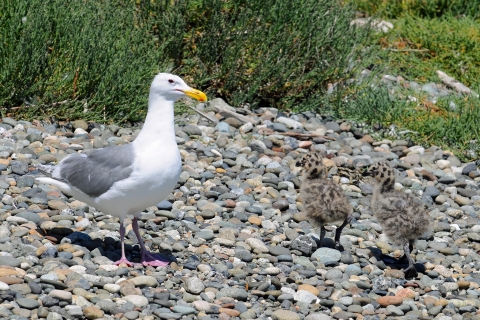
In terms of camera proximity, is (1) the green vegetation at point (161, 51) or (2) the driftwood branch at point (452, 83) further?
(2) the driftwood branch at point (452, 83)

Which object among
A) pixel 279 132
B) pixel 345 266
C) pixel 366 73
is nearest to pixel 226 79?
pixel 279 132

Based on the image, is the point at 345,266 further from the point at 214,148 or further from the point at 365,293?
the point at 214,148

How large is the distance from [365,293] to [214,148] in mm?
3012

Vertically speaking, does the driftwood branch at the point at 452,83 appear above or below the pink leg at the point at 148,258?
below

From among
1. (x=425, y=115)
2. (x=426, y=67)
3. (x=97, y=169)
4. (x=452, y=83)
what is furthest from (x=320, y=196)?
(x=426, y=67)

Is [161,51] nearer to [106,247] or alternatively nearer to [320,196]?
[320,196]

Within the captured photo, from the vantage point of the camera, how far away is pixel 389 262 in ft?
23.0

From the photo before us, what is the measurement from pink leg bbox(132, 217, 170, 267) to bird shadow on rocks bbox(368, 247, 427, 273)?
177 cm

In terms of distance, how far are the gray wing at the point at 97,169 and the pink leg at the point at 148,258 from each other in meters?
0.42

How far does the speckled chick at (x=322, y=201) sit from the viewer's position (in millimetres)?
7062

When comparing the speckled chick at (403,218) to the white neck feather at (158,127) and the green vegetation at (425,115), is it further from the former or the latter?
the green vegetation at (425,115)

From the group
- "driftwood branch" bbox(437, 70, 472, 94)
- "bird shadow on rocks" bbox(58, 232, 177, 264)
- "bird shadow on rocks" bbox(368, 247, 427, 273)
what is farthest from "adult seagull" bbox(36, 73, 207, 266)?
"driftwood branch" bbox(437, 70, 472, 94)

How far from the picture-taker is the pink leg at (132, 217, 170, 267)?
20.6 ft

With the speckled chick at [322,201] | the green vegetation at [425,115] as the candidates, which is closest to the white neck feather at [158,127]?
the speckled chick at [322,201]
